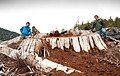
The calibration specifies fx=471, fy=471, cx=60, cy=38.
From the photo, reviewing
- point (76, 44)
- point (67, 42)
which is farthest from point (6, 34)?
point (76, 44)

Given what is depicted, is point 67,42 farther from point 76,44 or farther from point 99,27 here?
point 99,27

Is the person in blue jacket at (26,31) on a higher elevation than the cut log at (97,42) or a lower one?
higher

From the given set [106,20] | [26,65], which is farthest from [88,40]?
[106,20]

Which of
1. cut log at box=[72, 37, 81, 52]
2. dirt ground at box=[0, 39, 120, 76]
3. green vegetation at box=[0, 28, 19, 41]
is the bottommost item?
dirt ground at box=[0, 39, 120, 76]

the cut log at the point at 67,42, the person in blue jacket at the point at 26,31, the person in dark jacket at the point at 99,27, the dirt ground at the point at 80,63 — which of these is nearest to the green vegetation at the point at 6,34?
the person in blue jacket at the point at 26,31

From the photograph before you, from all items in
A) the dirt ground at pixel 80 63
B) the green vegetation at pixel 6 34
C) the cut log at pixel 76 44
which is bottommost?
the dirt ground at pixel 80 63

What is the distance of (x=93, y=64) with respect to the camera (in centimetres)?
1418

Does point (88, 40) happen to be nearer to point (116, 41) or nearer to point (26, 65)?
point (116, 41)

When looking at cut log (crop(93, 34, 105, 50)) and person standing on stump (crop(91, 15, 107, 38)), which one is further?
person standing on stump (crop(91, 15, 107, 38))

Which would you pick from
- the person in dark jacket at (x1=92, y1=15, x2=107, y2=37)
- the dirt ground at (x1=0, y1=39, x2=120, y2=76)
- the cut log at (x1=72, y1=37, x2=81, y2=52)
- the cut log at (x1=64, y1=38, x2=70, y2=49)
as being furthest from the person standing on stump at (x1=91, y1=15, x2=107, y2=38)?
the cut log at (x1=64, y1=38, x2=70, y2=49)

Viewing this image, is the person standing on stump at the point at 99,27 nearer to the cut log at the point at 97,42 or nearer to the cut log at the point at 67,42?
the cut log at the point at 97,42

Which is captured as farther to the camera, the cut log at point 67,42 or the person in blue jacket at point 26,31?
the person in blue jacket at point 26,31

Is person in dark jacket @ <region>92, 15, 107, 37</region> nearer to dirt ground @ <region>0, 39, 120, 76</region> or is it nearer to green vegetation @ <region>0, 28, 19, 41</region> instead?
dirt ground @ <region>0, 39, 120, 76</region>

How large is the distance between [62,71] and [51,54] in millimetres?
1424
